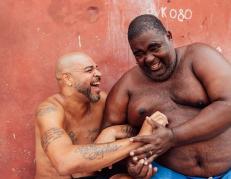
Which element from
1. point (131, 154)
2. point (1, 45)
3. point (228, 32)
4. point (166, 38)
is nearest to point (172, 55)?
point (166, 38)

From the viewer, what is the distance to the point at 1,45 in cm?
387

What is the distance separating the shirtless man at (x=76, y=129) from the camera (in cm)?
313

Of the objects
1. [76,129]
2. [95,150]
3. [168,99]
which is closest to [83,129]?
[76,129]

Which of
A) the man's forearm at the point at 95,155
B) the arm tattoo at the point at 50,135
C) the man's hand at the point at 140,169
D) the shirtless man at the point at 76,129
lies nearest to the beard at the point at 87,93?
the shirtless man at the point at 76,129

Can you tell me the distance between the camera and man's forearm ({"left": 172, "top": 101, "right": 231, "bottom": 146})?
318 centimetres

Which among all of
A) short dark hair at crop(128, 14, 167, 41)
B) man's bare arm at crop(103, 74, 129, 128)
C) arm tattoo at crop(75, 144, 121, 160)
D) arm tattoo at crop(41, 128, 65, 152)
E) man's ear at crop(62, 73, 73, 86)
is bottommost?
arm tattoo at crop(75, 144, 121, 160)

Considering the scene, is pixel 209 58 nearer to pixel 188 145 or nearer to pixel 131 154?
Result: pixel 188 145

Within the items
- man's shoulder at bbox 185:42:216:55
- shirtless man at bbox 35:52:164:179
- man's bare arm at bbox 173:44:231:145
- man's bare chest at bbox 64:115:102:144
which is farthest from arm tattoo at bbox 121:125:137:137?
man's shoulder at bbox 185:42:216:55

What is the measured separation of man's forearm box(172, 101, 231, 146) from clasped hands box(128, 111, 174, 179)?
0.22ft

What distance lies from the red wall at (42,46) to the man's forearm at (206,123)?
1021mm

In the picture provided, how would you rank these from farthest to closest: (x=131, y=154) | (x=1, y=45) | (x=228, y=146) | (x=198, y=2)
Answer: (x=198, y=2), (x=1, y=45), (x=228, y=146), (x=131, y=154)

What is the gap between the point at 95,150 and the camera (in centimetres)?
315

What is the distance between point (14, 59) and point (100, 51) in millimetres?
646

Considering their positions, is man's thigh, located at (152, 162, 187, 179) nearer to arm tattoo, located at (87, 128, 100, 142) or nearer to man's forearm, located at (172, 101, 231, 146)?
man's forearm, located at (172, 101, 231, 146)
